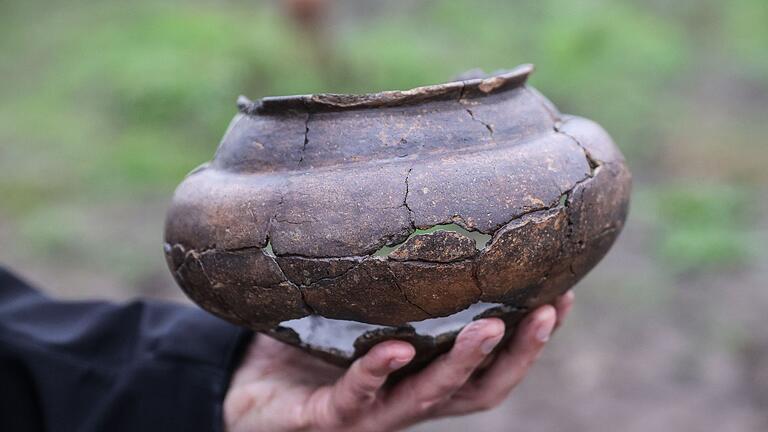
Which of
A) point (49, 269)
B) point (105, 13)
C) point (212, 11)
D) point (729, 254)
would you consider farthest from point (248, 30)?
point (729, 254)

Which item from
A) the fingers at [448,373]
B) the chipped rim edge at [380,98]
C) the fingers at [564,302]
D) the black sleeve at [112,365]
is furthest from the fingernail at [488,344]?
the black sleeve at [112,365]

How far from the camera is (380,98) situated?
1765 millimetres

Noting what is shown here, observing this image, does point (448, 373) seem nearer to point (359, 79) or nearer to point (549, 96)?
point (549, 96)

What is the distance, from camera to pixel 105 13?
10.5 metres

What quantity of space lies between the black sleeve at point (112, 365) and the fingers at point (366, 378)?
0.41 m

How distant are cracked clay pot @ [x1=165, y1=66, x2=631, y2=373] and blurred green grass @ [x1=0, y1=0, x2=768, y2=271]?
143 inches

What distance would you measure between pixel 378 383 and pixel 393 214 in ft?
1.33

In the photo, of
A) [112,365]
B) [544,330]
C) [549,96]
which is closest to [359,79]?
[549,96]

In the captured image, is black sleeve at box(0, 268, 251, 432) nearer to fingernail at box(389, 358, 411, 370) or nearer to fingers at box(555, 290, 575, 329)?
fingernail at box(389, 358, 411, 370)

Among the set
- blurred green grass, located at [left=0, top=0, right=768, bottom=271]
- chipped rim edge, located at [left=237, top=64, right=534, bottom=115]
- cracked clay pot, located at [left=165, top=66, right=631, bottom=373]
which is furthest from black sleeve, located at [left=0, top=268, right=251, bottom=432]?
blurred green grass, located at [left=0, top=0, right=768, bottom=271]

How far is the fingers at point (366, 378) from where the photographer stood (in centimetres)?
176

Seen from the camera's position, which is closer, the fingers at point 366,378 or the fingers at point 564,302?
the fingers at point 366,378

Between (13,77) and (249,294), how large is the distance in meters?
8.91

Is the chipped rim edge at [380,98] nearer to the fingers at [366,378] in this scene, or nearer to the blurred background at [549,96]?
the fingers at [366,378]
